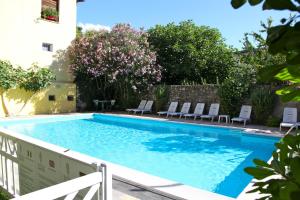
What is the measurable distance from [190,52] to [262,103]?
6904 mm

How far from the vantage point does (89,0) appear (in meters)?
21.6

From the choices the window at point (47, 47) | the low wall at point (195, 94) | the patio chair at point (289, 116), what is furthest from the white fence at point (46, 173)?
the window at point (47, 47)

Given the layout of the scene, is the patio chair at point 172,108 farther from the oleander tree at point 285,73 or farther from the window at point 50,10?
the oleander tree at point 285,73

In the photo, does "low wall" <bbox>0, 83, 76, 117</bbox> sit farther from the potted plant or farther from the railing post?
the railing post

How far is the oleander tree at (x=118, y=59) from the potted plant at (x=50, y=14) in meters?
1.98

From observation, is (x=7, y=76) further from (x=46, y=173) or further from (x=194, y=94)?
(x=46, y=173)

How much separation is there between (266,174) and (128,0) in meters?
20.7

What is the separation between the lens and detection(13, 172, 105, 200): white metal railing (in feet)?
Result: 7.28

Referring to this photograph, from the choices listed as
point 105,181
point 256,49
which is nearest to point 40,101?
point 256,49

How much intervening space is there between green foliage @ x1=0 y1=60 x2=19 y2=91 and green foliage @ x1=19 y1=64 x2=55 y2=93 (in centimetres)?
62

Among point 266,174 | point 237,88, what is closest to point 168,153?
point 237,88

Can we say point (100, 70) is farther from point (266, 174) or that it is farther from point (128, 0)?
point (266, 174)

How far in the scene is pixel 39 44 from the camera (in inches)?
693

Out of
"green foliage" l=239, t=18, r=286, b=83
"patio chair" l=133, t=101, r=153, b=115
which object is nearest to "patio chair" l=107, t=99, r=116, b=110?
"patio chair" l=133, t=101, r=153, b=115
